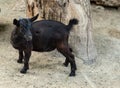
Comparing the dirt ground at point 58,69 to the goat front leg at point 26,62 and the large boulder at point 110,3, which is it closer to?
the goat front leg at point 26,62

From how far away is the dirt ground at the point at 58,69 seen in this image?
4629mm

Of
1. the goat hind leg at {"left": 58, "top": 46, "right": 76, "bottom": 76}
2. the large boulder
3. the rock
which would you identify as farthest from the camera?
the large boulder

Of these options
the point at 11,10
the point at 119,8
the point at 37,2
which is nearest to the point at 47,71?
the point at 37,2

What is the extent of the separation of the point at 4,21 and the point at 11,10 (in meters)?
0.68

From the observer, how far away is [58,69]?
5020 millimetres

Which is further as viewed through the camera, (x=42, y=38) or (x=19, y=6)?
(x=19, y=6)

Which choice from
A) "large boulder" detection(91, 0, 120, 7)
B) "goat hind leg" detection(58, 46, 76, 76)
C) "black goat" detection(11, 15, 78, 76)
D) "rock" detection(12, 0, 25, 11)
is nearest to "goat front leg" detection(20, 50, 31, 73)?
"black goat" detection(11, 15, 78, 76)

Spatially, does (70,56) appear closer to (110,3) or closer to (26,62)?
(26,62)

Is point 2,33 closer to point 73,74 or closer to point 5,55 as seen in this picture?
point 5,55

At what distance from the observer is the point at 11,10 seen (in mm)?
7227

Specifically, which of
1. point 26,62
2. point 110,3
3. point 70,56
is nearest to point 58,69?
point 70,56

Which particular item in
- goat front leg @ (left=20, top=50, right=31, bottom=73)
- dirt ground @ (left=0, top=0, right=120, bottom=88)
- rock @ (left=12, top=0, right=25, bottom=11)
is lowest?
dirt ground @ (left=0, top=0, right=120, bottom=88)

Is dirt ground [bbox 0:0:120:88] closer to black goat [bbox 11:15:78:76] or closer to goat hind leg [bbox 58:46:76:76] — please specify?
goat hind leg [bbox 58:46:76:76]

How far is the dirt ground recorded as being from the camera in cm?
463
